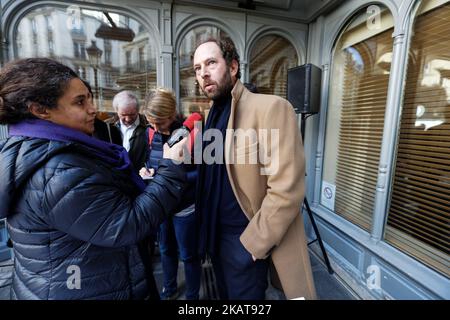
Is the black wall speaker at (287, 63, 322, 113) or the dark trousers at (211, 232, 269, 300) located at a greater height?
the black wall speaker at (287, 63, 322, 113)

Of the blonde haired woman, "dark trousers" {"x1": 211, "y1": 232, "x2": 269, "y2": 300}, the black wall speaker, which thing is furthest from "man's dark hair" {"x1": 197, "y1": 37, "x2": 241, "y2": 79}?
the black wall speaker

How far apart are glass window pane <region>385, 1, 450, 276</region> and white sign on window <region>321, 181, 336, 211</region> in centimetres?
74

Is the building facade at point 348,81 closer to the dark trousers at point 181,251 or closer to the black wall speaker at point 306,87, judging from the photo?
the black wall speaker at point 306,87

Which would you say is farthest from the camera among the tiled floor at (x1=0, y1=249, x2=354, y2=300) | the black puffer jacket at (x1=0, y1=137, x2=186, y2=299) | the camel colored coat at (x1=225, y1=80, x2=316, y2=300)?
the tiled floor at (x1=0, y1=249, x2=354, y2=300)

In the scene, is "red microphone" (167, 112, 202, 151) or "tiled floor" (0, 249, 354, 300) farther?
"tiled floor" (0, 249, 354, 300)

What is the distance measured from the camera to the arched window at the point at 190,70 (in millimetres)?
2711

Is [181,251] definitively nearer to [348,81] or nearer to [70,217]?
[70,217]

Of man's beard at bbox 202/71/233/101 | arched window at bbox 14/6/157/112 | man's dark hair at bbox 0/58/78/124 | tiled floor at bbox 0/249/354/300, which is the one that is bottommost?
tiled floor at bbox 0/249/354/300

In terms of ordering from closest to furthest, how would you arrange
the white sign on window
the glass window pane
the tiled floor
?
the glass window pane → the tiled floor → the white sign on window

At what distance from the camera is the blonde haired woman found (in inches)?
58.1

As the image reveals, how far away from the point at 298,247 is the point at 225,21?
2.65 meters

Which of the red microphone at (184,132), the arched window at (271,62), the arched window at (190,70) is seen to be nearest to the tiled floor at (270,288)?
the red microphone at (184,132)

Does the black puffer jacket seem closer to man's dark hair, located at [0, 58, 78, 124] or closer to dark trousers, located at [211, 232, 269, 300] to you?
man's dark hair, located at [0, 58, 78, 124]

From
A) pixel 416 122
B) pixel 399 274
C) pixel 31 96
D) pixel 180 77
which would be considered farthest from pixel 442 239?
pixel 180 77
